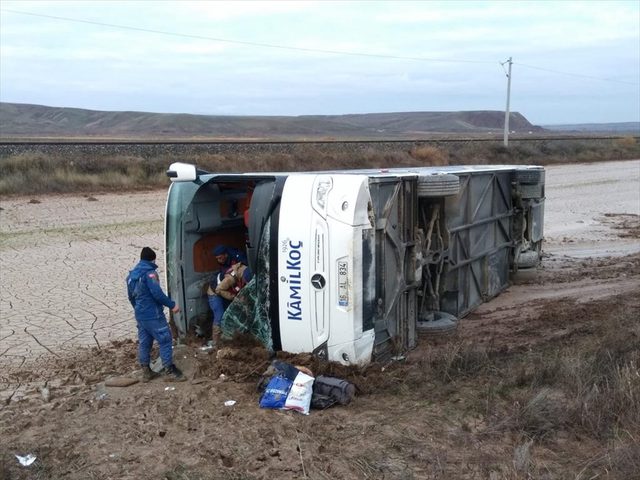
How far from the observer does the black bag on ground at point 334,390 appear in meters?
6.14

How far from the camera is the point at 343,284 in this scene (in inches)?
253

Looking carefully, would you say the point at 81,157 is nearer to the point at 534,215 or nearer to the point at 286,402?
the point at 534,215

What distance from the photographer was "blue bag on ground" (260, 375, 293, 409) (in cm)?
615

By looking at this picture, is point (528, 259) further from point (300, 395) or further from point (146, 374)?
point (146, 374)

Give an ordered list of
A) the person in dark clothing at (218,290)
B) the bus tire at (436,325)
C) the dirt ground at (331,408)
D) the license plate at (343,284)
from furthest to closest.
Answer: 1. the bus tire at (436,325)
2. the person in dark clothing at (218,290)
3. the license plate at (343,284)
4. the dirt ground at (331,408)

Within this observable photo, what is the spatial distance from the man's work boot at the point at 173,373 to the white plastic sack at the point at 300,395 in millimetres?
1389

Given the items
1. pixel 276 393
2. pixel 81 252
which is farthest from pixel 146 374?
pixel 81 252

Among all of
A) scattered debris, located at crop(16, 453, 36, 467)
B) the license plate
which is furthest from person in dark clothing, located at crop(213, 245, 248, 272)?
scattered debris, located at crop(16, 453, 36, 467)

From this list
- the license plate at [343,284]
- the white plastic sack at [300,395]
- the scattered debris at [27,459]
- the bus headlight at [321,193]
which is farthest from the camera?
the bus headlight at [321,193]

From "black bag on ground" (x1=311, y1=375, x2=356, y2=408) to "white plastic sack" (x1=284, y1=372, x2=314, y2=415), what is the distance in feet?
0.22

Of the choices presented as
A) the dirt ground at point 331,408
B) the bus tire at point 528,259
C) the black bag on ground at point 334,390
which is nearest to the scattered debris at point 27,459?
the dirt ground at point 331,408

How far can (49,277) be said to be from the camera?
12016 mm

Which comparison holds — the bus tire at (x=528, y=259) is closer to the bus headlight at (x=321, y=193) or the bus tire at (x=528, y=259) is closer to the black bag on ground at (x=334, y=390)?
the bus headlight at (x=321, y=193)

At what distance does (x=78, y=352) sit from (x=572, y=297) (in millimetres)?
6861
